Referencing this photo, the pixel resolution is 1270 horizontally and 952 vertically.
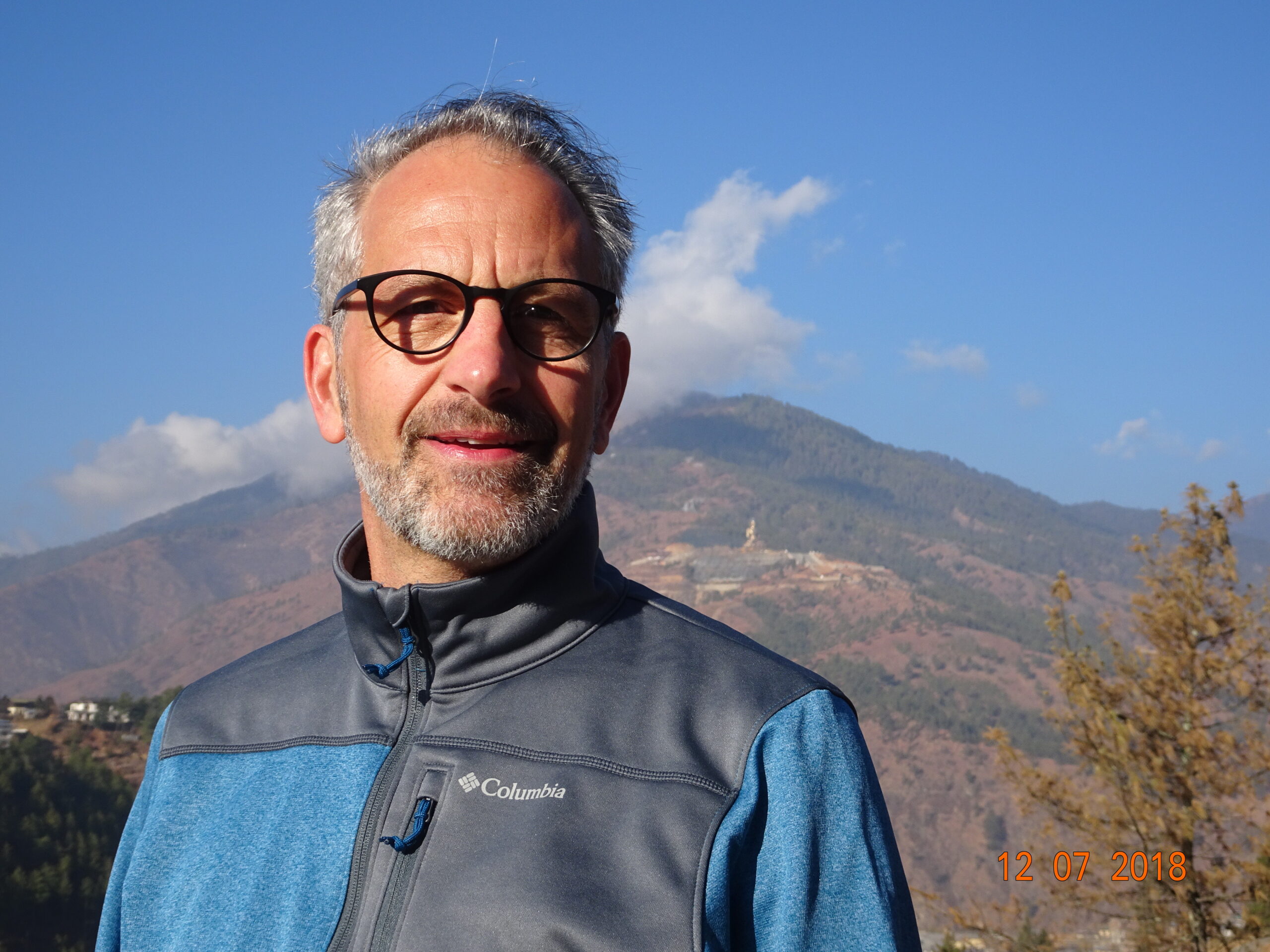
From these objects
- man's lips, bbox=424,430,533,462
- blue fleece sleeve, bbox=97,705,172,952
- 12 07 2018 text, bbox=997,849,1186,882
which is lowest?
12 07 2018 text, bbox=997,849,1186,882

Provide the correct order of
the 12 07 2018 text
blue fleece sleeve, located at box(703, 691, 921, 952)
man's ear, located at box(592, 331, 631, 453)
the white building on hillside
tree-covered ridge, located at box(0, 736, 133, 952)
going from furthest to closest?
the white building on hillside
tree-covered ridge, located at box(0, 736, 133, 952)
the 12 07 2018 text
man's ear, located at box(592, 331, 631, 453)
blue fleece sleeve, located at box(703, 691, 921, 952)

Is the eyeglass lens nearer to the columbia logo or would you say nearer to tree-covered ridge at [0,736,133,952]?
the columbia logo

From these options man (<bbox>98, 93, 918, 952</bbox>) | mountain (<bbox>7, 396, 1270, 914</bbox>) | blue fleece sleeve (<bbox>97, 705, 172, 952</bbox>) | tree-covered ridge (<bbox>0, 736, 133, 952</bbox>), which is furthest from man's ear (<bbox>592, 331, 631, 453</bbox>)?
mountain (<bbox>7, 396, 1270, 914</bbox>)

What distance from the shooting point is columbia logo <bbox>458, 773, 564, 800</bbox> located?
1517 millimetres

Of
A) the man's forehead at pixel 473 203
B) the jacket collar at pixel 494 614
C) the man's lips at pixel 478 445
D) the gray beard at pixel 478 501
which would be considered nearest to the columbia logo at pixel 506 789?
the jacket collar at pixel 494 614

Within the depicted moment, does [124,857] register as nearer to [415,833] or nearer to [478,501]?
[415,833]

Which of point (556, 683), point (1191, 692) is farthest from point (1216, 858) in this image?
point (556, 683)

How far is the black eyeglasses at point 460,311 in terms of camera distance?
177cm

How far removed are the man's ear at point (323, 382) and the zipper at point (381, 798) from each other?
0.53m

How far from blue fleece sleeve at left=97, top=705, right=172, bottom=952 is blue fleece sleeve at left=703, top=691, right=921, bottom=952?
43.3 inches

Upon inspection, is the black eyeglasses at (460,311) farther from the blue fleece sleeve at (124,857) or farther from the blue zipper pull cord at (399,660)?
the blue fleece sleeve at (124,857)

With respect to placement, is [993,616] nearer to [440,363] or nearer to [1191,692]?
[1191,692]

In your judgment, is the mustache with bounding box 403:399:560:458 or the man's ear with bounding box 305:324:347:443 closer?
the mustache with bounding box 403:399:560:458

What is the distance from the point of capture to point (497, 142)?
1896 millimetres
